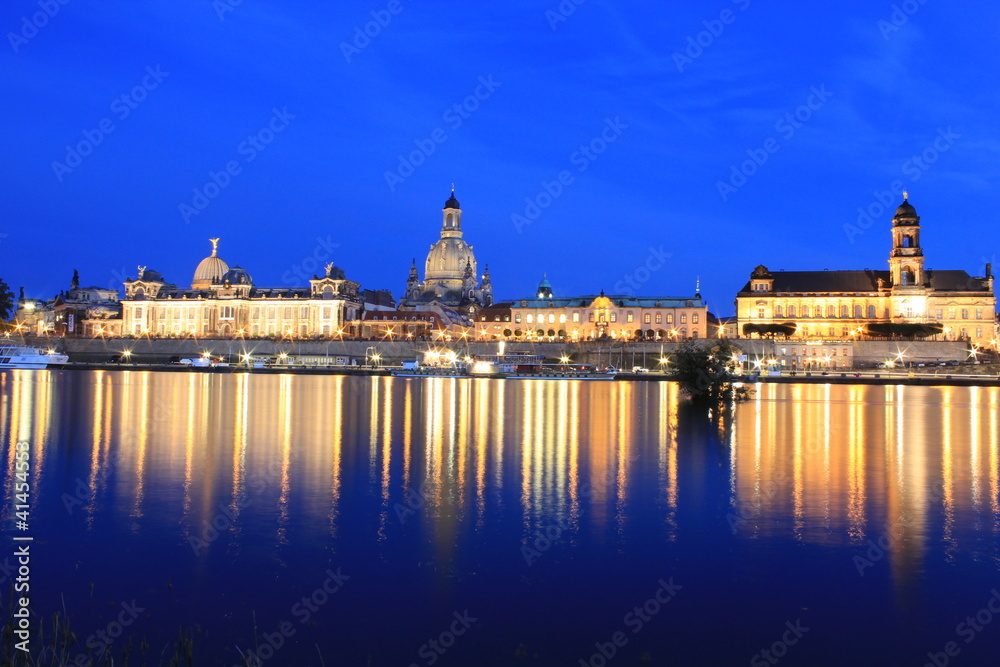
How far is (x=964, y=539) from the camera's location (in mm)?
11766

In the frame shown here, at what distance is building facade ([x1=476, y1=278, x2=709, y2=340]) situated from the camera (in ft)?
311

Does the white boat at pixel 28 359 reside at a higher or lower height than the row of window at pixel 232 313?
lower

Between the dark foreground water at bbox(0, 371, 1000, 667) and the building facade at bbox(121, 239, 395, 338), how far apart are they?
80456 mm

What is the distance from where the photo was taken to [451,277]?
126438 millimetres

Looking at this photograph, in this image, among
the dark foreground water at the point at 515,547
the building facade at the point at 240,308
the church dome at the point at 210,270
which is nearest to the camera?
the dark foreground water at the point at 515,547

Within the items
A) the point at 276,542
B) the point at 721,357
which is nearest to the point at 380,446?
the point at 276,542

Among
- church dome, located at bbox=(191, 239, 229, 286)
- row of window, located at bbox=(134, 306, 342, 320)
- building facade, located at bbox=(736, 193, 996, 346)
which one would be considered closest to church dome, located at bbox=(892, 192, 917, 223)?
building facade, located at bbox=(736, 193, 996, 346)

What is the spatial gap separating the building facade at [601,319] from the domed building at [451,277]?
19.6 metres

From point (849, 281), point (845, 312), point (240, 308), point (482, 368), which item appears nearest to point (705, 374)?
point (482, 368)

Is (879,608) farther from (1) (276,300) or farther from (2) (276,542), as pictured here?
(1) (276,300)

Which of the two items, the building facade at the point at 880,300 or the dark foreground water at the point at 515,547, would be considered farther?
the building facade at the point at 880,300

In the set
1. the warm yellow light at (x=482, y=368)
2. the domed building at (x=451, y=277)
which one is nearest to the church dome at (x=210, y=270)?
the domed building at (x=451, y=277)

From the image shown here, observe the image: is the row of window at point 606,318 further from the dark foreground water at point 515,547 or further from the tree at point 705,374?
the dark foreground water at point 515,547

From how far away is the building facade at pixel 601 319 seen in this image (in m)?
94.8
